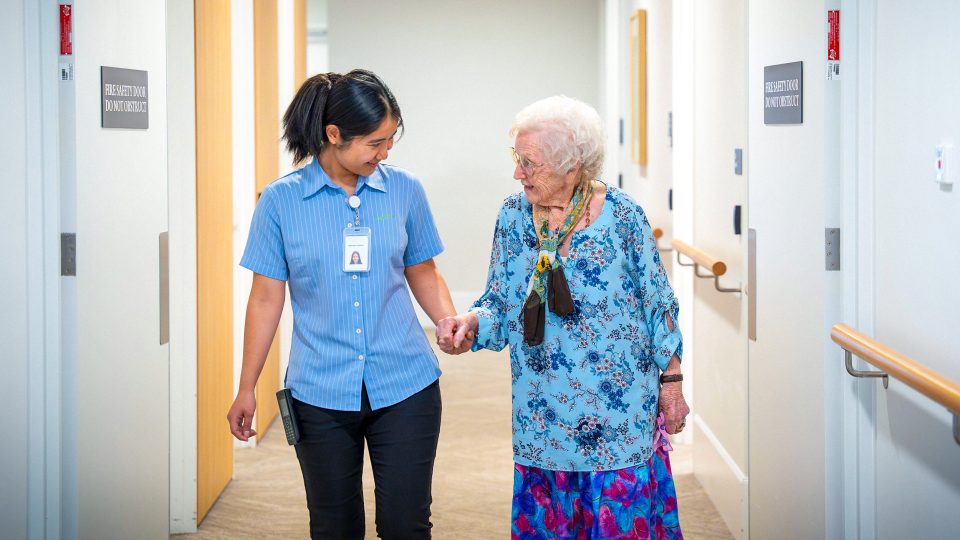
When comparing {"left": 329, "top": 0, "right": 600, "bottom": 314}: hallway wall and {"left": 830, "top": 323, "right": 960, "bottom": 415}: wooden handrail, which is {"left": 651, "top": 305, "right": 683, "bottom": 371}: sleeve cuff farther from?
{"left": 329, "top": 0, "right": 600, "bottom": 314}: hallway wall

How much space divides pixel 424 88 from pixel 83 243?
6696mm

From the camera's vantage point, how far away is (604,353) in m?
2.61

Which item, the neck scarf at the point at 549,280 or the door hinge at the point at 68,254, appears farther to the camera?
the door hinge at the point at 68,254

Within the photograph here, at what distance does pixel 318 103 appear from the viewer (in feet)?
8.67

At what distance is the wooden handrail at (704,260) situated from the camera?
3.95 m

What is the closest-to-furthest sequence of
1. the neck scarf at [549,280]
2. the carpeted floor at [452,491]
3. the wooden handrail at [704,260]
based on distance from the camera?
the neck scarf at [549,280] < the wooden handrail at [704,260] < the carpeted floor at [452,491]

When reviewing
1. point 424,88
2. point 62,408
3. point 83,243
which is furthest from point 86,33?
point 424,88

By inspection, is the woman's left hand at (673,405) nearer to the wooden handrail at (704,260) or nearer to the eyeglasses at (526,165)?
the eyeglasses at (526,165)

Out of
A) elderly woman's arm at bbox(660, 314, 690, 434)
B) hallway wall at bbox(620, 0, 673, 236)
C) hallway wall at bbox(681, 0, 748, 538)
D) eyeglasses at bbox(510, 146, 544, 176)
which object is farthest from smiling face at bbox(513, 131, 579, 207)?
hallway wall at bbox(620, 0, 673, 236)

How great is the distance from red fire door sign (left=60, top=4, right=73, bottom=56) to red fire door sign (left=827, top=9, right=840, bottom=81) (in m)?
1.94

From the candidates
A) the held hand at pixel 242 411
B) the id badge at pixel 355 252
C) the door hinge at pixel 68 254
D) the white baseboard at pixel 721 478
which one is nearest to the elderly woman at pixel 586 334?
the id badge at pixel 355 252

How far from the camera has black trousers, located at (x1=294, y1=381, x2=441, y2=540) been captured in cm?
266

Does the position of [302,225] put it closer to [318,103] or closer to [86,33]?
[318,103]

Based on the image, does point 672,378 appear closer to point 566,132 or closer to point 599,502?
point 599,502
